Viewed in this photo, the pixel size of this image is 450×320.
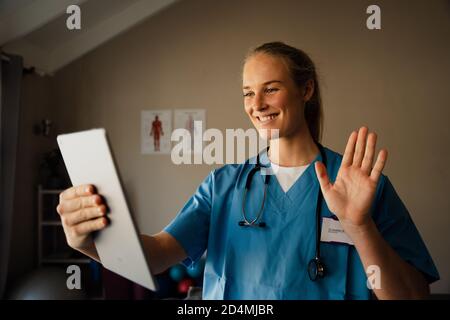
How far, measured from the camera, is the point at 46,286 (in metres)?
0.97

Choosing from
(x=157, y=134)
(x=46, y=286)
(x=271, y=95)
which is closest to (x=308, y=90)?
(x=271, y=95)

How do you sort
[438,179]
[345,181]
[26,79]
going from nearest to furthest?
[345,181] → [438,179] → [26,79]

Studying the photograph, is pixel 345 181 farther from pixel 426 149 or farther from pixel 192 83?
pixel 192 83

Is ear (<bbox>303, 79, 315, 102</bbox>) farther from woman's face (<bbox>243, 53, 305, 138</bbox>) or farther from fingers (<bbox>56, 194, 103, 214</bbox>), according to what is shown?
fingers (<bbox>56, 194, 103, 214</bbox>)

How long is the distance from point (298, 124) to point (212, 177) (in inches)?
6.8

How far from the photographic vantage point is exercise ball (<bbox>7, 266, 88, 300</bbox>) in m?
0.88

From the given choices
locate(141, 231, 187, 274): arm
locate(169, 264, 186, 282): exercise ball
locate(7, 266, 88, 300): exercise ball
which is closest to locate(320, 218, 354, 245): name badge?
locate(141, 231, 187, 274): arm

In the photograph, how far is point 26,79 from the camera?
52.6 inches

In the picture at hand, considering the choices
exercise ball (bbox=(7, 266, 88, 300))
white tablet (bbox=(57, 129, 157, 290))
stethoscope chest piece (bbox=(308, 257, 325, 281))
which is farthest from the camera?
exercise ball (bbox=(7, 266, 88, 300))

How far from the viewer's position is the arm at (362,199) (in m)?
0.42

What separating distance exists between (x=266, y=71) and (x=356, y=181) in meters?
0.23

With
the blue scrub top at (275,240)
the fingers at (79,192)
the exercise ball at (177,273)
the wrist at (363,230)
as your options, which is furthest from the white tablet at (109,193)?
the exercise ball at (177,273)

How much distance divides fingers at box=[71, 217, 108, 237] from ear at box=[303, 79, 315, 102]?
376mm

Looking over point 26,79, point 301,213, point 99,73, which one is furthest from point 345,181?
point 26,79
